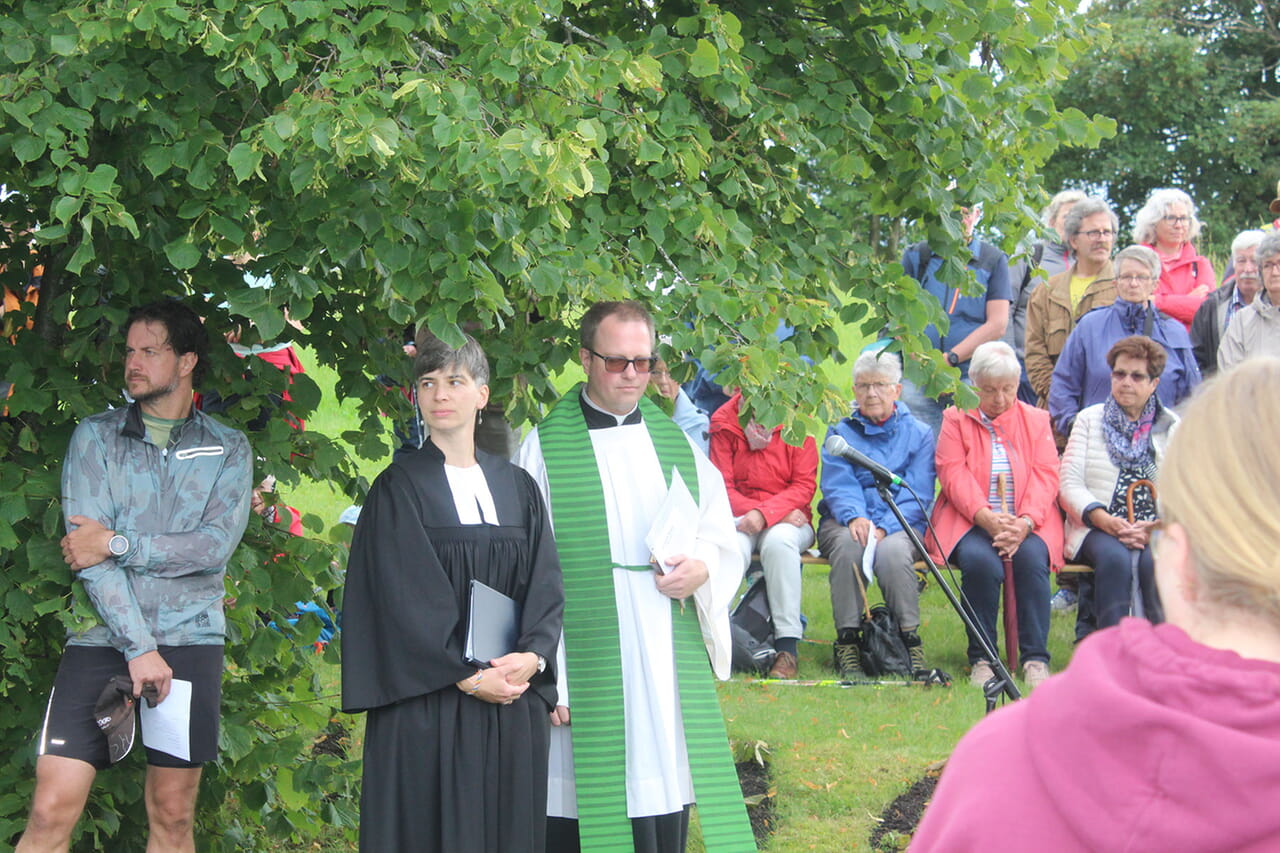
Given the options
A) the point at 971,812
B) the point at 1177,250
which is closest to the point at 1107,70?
the point at 1177,250

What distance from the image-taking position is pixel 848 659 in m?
8.09

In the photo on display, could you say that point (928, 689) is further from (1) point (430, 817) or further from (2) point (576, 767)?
(1) point (430, 817)

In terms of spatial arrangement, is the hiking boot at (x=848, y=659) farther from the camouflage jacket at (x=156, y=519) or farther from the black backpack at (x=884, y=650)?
the camouflage jacket at (x=156, y=519)

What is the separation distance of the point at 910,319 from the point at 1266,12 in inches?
1049

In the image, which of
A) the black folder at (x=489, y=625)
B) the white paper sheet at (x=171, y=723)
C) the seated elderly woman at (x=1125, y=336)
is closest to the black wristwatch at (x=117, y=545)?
the white paper sheet at (x=171, y=723)

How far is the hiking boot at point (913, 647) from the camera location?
26.4 ft

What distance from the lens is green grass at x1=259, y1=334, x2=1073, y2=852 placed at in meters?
5.95

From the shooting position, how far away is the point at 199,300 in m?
4.90

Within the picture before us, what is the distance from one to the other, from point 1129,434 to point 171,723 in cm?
551

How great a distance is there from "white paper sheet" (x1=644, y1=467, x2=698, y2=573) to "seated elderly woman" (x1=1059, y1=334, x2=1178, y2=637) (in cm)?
386

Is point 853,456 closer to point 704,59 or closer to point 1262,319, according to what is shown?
point 704,59

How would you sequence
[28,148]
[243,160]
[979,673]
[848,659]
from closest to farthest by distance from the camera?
[243,160] → [28,148] → [979,673] → [848,659]

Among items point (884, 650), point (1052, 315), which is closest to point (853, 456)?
point (884, 650)

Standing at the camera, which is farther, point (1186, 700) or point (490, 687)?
point (490, 687)
